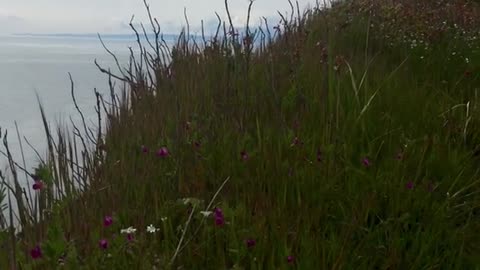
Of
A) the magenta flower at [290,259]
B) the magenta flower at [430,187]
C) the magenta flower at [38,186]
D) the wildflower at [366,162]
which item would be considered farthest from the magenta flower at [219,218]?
the magenta flower at [430,187]

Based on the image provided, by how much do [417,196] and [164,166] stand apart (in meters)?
1.03

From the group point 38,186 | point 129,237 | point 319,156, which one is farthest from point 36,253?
point 319,156

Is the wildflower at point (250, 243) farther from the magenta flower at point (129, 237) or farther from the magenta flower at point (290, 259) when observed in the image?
the magenta flower at point (129, 237)

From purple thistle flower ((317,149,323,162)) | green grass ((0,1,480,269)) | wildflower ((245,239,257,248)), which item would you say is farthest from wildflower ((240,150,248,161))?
wildflower ((245,239,257,248))

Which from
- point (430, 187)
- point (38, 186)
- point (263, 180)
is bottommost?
point (430, 187)

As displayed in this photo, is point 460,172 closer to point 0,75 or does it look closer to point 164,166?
point 164,166

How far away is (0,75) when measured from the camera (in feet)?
23.6

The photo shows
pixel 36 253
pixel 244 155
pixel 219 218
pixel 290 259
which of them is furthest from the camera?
pixel 244 155

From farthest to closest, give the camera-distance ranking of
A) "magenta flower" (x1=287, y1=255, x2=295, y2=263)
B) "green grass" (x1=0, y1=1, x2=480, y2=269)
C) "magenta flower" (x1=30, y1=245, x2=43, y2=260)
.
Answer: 1. "green grass" (x1=0, y1=1, x2=480, y2=269)
2. "magenta flower" (x1=287, y1=255, x2=295, y2=263)
3. "magenta flower" (x1=30, y1=245, x2=43, y2=260)

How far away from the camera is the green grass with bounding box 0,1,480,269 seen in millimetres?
1923

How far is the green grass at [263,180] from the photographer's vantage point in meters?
1.92

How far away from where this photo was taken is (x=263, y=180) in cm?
236

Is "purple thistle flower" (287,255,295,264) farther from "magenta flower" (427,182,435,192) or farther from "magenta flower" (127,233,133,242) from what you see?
"magenta flower" (427,182,435,192)

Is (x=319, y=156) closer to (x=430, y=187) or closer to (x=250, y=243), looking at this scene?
(x=430, y=187)
